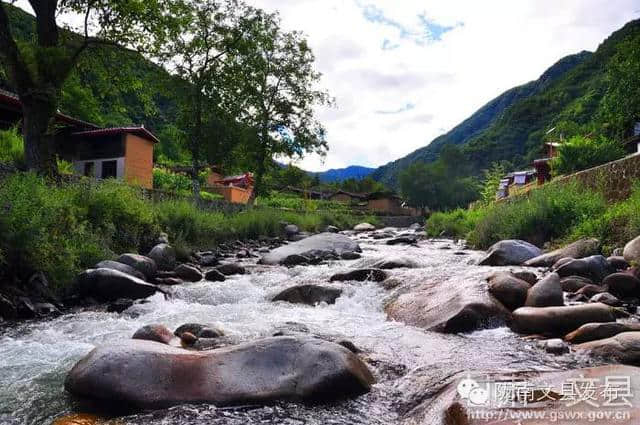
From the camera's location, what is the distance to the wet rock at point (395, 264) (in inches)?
358

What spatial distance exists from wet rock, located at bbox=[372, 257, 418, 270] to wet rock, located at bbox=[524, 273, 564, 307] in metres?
3.91

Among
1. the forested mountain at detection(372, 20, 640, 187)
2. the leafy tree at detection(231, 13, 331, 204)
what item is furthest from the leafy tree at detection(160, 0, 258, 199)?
the forested mountain at detection(372, 20, 640, 187)

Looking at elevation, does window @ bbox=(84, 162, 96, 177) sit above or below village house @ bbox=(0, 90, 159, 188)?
below

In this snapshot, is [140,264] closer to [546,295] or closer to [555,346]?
[546,295]

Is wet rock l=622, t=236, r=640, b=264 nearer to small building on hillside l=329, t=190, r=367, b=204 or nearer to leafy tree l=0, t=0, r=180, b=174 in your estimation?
leafy tree l=0, t=0, r=180, b=174

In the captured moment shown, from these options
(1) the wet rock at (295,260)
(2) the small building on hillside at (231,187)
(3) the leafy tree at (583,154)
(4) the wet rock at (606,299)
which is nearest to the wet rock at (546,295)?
(4) the wet rock at (606,299)

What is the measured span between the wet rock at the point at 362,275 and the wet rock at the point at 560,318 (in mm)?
3453

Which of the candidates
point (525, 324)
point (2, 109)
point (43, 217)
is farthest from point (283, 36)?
point (525, 324)

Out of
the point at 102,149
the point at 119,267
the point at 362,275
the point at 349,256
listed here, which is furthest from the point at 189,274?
the point at 102,149

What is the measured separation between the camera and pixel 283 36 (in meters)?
26.3

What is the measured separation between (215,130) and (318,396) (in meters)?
20.9

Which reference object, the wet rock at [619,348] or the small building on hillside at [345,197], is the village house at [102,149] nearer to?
the wet rock at [619,348]

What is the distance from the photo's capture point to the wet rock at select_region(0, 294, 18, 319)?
561 cm

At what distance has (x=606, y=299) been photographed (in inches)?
210
